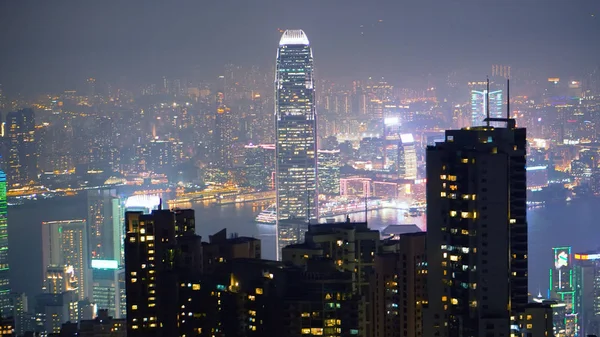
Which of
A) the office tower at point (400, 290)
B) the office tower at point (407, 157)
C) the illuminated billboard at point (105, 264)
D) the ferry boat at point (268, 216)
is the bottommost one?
the illuminated billboard at point (105, 264)

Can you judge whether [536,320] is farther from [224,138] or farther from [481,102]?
[224,138]

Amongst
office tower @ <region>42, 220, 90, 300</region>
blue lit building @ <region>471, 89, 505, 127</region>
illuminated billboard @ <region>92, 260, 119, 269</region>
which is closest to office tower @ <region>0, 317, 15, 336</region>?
illuminated billboard @ <region>92, 260, 119, 269</region>

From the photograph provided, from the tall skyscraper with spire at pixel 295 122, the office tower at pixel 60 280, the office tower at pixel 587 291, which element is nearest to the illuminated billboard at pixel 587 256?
the office tower at pixel 587 291

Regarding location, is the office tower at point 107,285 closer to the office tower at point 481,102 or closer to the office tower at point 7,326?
the office tower at point 7,326

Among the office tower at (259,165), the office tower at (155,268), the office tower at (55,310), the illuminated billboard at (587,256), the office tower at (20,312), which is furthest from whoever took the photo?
the office tower at (259,165)

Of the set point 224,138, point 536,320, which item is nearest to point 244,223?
point 224,138

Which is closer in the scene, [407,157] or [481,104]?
[481,104]

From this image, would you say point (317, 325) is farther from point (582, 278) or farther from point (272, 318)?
point (582, 278)
